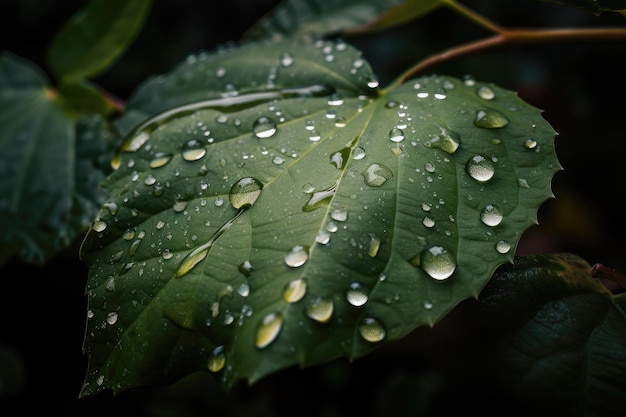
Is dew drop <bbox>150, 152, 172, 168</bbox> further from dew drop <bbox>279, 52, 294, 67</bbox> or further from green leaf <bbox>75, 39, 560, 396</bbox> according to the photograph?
dew drop <bbox>279, 52, 294, 67</bbox>

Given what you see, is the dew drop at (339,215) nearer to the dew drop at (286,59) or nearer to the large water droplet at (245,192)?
the large water droplet at (245,192)

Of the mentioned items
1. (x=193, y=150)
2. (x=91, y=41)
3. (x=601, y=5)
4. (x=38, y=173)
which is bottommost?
(x=38, y=173)

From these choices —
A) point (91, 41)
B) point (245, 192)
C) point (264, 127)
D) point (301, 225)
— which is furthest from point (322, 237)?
point (91, 41)

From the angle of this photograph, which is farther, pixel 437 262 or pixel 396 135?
pixel 396 135

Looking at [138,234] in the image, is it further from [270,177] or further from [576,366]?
[576,366]

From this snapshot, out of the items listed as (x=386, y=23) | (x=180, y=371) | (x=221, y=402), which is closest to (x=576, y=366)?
(x=180, y=371)

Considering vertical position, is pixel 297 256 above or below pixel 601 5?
below

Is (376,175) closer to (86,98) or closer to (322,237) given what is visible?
(322,237)
